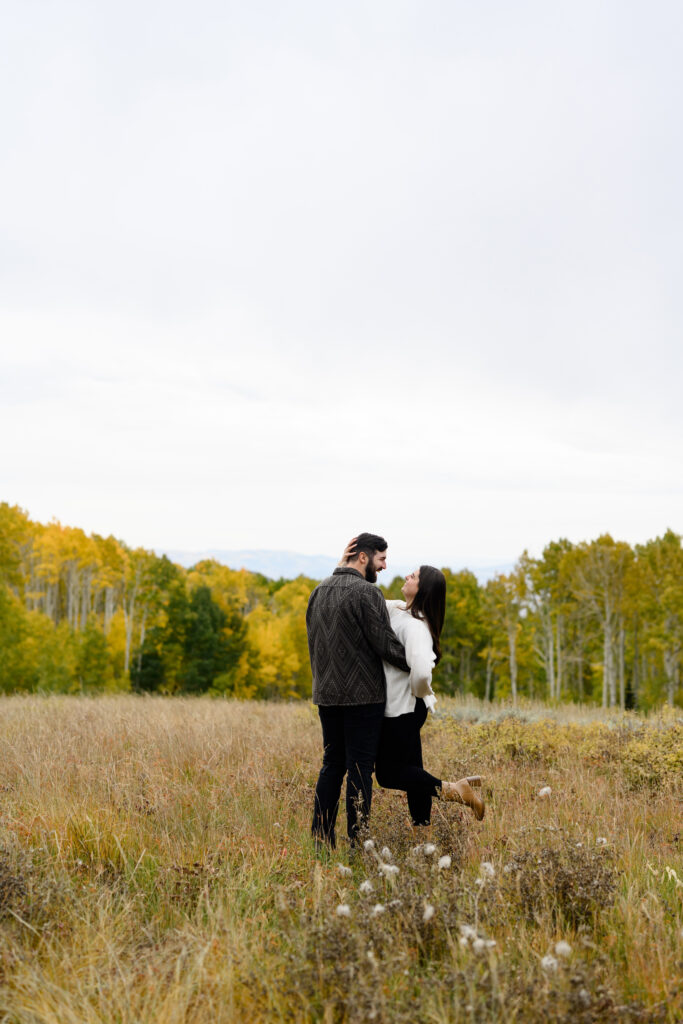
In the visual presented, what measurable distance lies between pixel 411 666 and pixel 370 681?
0.91 feet

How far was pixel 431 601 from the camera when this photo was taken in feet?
15.0

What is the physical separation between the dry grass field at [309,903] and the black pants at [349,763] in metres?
0.16

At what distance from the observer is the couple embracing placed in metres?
4.33

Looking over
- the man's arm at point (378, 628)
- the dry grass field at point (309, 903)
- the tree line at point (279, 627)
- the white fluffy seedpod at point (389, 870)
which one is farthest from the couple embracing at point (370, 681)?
the tree line at point (279, 627)

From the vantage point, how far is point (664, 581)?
40000 millimetres

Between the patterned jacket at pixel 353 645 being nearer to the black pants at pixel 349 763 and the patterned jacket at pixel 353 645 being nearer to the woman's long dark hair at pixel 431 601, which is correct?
the black pants at pixel 349 763

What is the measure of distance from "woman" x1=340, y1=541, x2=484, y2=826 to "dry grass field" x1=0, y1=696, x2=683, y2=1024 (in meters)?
0.20

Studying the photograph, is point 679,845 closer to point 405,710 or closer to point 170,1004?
point 405,710

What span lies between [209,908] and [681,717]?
8.91 metres

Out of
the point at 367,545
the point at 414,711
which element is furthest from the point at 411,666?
the point at 367,545

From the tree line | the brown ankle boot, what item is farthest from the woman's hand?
the tree line

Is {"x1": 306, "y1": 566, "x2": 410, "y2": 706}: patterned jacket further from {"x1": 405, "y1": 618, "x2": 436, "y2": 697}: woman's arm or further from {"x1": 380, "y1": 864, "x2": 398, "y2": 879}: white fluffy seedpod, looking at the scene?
{"x1": 380, "y1": 864, "x2": 398, "y2": 879}: white fluffy seedpod

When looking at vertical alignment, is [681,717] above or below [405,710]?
below

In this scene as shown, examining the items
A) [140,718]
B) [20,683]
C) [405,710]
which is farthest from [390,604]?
[20,683]
